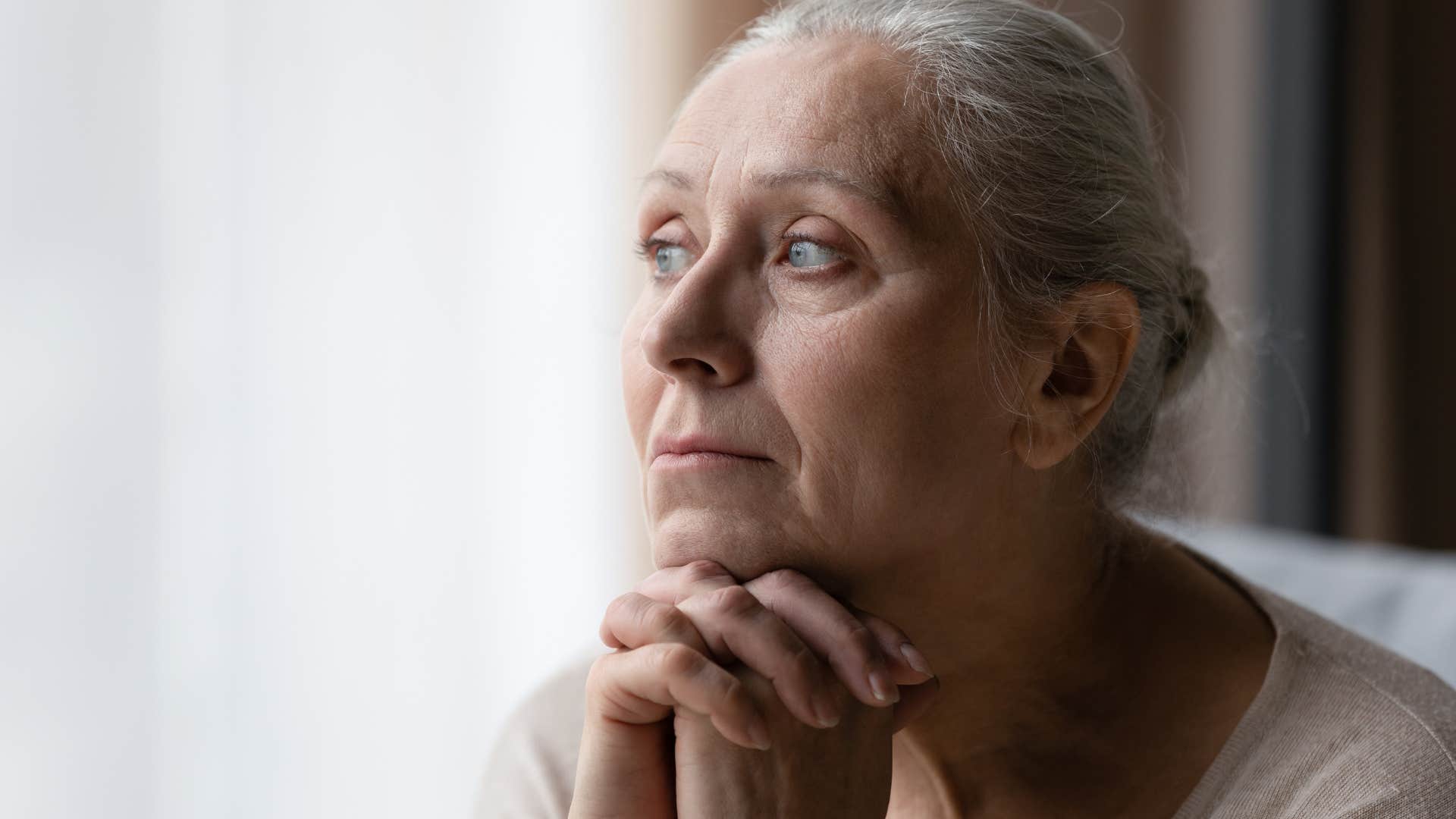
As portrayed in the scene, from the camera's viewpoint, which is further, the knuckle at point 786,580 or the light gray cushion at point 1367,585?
the light gray cushion at point 1367,585

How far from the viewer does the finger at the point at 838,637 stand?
1094 mm

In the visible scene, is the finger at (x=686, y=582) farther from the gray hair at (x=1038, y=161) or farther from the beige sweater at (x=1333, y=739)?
the beige sweater at (x=1333, y=739)

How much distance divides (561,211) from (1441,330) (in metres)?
2.43

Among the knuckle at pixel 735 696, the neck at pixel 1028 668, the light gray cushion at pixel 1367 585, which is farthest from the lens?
the light gray cushion at pixel 1367 585

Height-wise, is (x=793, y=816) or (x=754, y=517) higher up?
(x=754, y=517)

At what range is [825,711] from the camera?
107cm

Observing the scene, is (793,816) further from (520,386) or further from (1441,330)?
(1441,330)

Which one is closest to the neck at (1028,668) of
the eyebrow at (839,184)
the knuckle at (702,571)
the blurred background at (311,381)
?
the knuckle at (702,571)

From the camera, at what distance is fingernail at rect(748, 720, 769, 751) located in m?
1.06

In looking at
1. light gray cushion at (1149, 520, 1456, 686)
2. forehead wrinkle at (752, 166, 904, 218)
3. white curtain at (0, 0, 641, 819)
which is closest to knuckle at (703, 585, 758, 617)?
forehead wrinkle at (752, 166, 904, 218)

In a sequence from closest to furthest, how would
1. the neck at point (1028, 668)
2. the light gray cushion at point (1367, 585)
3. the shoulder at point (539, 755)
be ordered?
the neck at point (1028, 668)
the shoulder at point (539, 755)
the light gray cushion at point (1367, 585)

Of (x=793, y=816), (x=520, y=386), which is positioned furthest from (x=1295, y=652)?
(x=520, y=386)

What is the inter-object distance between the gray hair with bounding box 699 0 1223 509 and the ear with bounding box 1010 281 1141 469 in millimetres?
21

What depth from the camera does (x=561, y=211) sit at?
2572 mm
